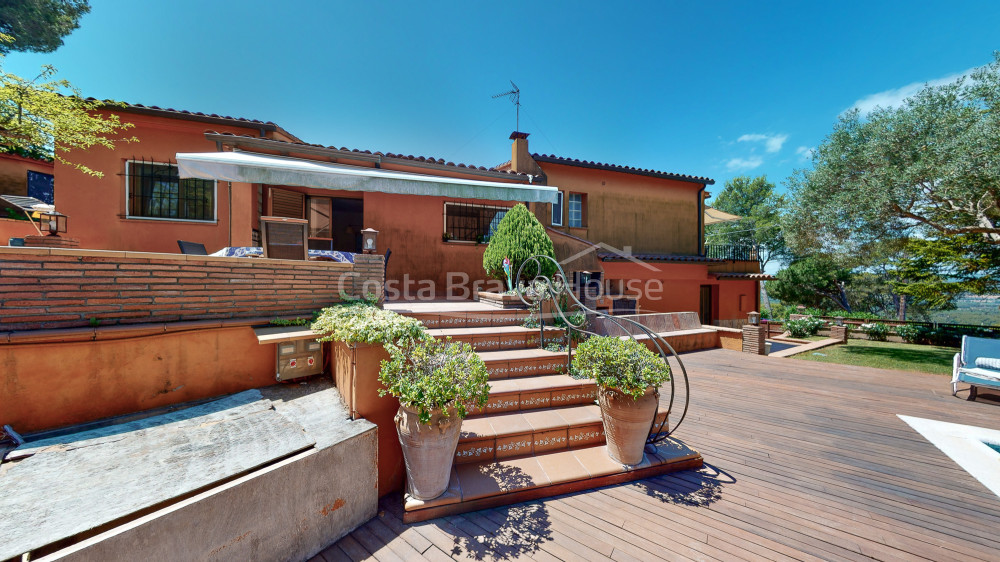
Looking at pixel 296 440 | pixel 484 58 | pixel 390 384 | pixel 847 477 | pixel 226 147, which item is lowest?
pixel 847 477

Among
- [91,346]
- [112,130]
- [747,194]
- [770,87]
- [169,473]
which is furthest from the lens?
[747,194]

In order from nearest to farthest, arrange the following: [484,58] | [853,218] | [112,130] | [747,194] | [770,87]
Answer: [112,130], [853,218], [484,58], [770,87], [747,194]

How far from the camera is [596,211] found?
38.9 feet

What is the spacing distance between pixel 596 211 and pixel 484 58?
6.76 m

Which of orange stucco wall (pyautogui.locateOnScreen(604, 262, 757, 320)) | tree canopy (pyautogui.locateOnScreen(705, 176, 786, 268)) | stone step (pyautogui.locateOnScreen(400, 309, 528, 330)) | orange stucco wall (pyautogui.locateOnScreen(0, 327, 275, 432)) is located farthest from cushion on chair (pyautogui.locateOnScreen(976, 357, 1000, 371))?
tree canopy (pyautogui.locateOnScreen(705, 176, 786, 268))

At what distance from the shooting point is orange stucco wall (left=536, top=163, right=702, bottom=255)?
11492mm

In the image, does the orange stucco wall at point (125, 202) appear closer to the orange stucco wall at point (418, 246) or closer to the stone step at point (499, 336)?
the orange stucco wall at point (418, 246)

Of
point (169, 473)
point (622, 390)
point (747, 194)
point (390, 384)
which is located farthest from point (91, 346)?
point (747, 194)

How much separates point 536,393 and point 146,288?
4.17 m

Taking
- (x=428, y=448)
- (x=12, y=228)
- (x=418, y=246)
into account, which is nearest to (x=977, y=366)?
(x=428, y=448)

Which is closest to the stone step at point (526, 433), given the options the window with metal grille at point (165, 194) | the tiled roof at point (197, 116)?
the window with metal grille at point (165, 194)

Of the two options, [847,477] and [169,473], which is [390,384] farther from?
[847,477]

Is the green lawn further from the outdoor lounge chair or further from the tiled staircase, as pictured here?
the tiled staircase

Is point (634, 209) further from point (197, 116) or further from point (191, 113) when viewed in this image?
point (191, 113)
